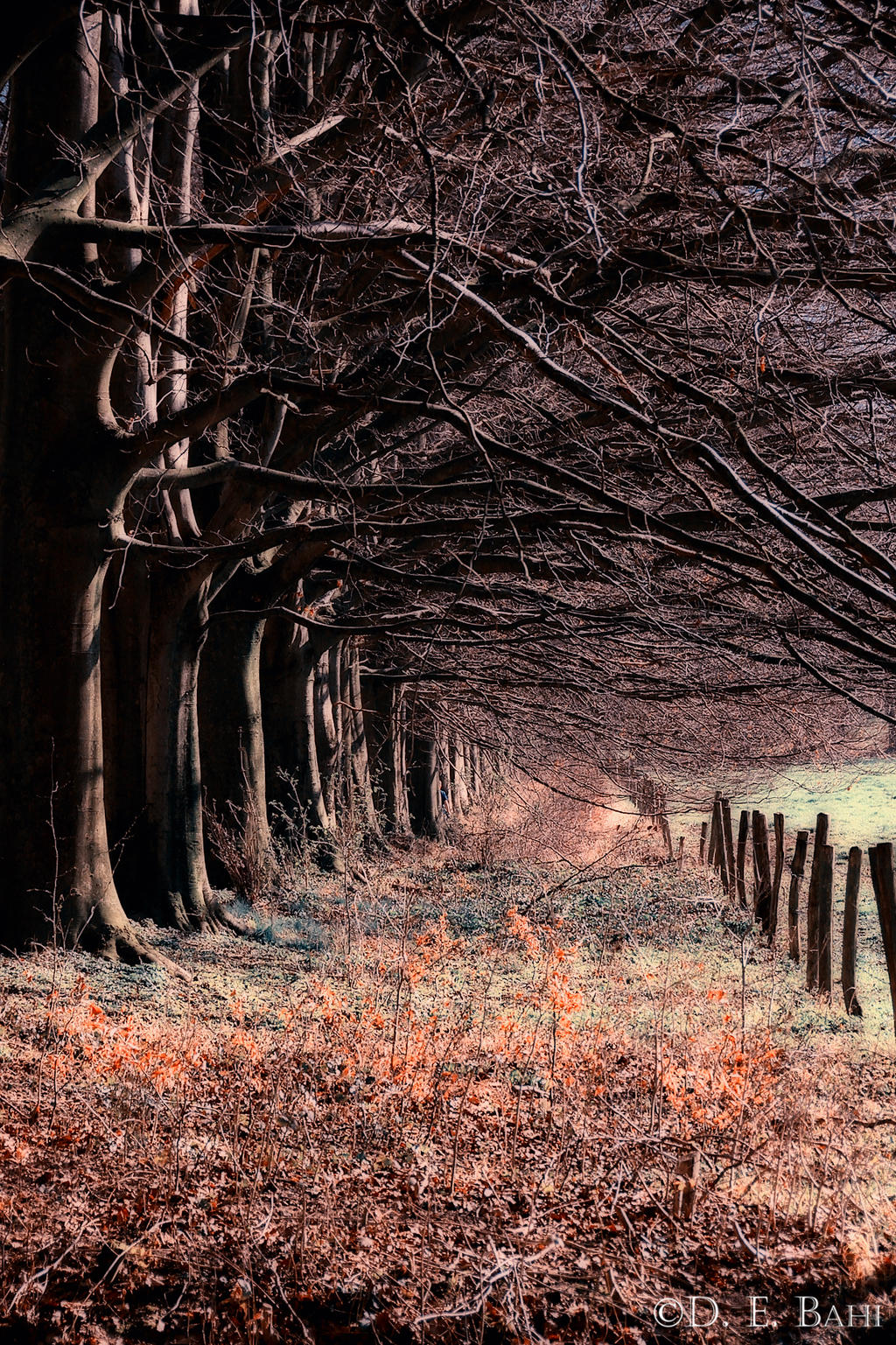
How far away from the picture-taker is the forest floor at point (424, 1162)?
3730mm

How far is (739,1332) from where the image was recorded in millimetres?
3682

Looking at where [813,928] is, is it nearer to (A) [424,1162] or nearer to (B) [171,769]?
(B) [171,769]

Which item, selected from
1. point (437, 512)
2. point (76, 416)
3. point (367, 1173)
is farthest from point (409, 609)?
point (367, 1173)

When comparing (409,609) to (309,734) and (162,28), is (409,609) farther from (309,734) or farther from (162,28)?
(162,28)

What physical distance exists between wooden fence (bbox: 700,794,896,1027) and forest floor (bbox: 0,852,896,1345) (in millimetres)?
1586

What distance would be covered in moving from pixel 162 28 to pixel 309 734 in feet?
27.1

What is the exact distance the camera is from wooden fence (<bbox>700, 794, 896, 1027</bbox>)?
380 inches

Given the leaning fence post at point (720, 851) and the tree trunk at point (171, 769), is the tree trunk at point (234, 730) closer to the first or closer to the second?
the tree trunk at point (171, 769)

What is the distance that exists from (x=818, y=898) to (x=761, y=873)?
199 cm

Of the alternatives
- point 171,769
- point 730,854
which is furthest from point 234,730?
point 730,854

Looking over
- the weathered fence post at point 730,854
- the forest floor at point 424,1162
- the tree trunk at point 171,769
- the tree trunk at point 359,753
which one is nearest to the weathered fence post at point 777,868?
the weathered fence post at point 730,854

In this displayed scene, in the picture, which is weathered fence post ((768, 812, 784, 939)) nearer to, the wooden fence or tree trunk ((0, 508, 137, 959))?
the wooden fence

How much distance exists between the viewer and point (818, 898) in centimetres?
1130

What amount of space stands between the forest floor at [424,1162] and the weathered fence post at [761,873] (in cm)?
460
